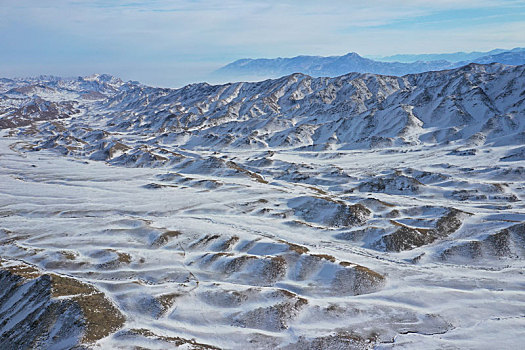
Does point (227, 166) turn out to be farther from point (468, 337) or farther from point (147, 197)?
point (468, 337)

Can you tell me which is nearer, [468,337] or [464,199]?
[468,337]

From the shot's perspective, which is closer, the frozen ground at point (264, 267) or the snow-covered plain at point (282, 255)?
the snow-covered plain at point (282, 255)

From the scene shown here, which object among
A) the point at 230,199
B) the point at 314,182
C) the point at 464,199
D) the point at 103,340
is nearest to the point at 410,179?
the point at 464,199

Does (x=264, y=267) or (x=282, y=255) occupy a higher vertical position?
(x=282, y=255)

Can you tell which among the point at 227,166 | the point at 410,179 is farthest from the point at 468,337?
the point at 227,166

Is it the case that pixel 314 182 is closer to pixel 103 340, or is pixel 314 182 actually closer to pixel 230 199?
pixel 230 199

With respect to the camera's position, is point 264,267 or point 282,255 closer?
point 264,267

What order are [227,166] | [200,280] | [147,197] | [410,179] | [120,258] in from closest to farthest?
[200,280], [120,258], [147,197], [410,179], [227,166]

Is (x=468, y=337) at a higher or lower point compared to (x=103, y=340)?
lower

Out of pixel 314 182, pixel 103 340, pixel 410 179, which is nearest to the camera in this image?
pixel 103 340

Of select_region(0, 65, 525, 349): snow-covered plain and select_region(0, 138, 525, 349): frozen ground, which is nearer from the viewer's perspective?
select_region(0, 65, 525, 349): snow-covered plain
